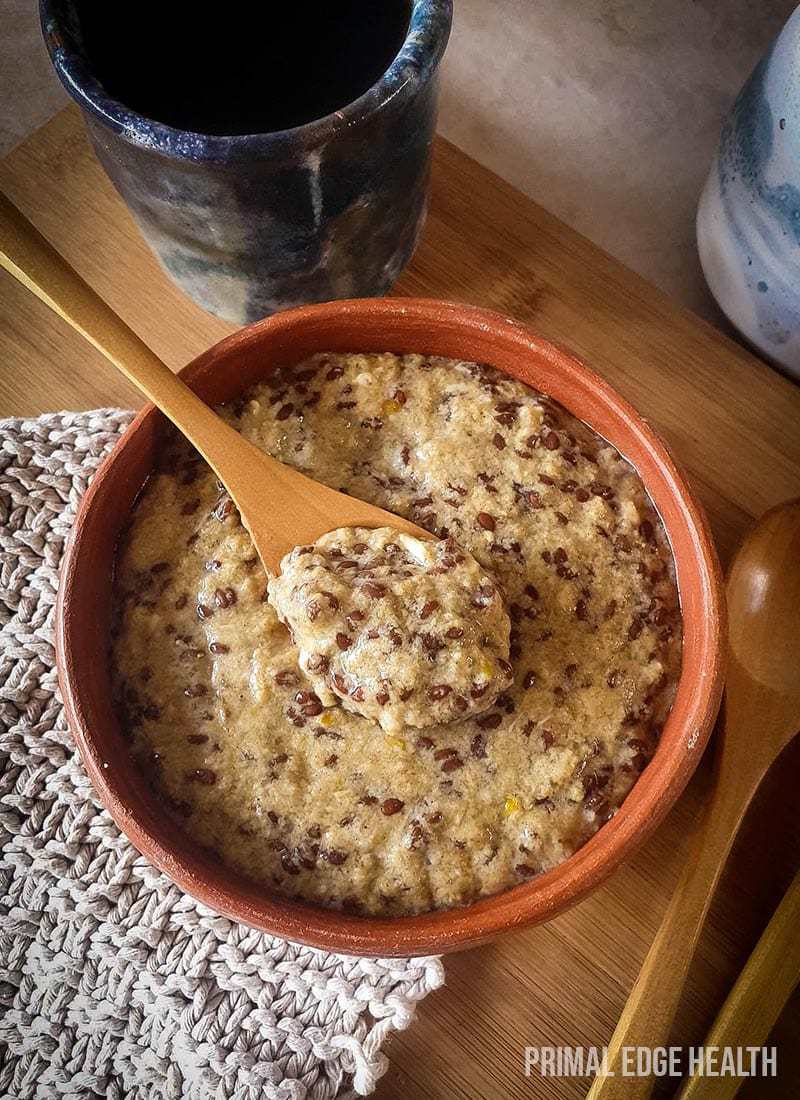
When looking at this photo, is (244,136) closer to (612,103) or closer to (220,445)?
(220,445)

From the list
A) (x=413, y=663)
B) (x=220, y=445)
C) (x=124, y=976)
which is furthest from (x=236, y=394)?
(x=124, y=976)

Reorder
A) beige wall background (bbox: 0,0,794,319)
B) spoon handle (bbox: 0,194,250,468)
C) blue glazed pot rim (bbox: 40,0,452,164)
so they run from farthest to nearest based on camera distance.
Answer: beige wall background (bbox: 0,0,794,319)
spoon handle (bbox: 0,194,250,468)
blue glazed pot rim (bbox: 40,0,452,164)

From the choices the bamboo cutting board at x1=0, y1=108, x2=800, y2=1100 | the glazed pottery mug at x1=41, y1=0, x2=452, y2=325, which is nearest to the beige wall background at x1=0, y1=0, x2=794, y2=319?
the bamboo cutting board at x1=0, y1=108, x2=800, y2=1100

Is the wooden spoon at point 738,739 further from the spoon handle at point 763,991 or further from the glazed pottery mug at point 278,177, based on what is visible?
the glazed pottery mug at point 278,177

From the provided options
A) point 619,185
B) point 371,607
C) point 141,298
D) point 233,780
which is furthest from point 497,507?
point 619,185

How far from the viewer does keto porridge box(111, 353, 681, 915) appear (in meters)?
1.22

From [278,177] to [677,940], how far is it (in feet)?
3.60

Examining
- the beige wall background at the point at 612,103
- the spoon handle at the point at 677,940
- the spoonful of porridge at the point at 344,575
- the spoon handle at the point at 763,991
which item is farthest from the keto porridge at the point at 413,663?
the beige wall background at the point at 612,103

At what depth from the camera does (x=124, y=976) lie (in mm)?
1399

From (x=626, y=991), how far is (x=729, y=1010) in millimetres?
143

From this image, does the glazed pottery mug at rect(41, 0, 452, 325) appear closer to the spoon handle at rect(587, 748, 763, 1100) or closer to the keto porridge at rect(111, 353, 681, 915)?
the keto porridge at rect(111, 353, 681, 915)

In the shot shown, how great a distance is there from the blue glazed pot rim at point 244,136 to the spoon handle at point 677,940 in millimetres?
956

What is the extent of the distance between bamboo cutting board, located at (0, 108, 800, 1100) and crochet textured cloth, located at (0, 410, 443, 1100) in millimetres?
144

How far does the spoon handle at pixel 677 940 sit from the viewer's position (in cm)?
133
